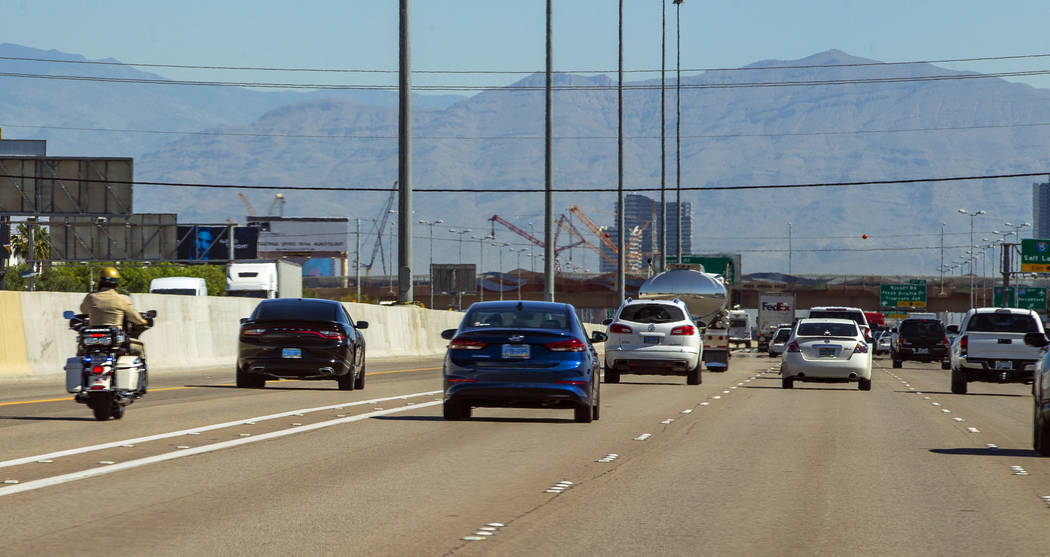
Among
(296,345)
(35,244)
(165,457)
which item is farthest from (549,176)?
(35,244)

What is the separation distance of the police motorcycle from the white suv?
15.9 meters

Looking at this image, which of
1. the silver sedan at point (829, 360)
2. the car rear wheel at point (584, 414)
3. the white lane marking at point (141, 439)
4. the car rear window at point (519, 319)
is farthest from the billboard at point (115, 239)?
the car rear wheel at point (584, 414)

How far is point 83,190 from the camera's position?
6619 cm

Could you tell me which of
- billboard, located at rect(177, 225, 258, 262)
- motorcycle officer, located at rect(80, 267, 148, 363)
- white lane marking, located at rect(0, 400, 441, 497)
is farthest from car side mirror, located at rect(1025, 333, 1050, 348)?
billboard, located at rect(177, 225, 258, 262)

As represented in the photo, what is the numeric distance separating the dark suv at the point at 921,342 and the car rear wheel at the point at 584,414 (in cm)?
3894

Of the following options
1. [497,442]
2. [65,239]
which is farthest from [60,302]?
[65,239]

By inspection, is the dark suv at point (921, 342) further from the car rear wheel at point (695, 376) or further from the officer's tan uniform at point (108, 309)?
the officer's tan uniform at point (108, 309)

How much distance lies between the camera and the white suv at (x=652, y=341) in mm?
32469

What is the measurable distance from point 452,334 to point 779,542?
10561mm

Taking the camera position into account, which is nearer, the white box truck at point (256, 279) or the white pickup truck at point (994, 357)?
the white pickup truck at point (994, 357)

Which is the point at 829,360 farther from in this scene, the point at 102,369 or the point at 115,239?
the point at 115,239

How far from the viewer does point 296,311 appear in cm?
2642

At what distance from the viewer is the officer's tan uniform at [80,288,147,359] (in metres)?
17.5

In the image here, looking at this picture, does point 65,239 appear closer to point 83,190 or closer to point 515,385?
point 83,190
